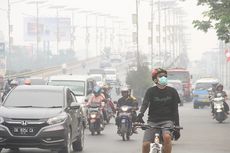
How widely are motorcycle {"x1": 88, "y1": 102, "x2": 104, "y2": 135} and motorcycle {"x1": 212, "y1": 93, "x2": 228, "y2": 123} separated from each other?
7.89 meters

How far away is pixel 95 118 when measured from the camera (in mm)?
25562

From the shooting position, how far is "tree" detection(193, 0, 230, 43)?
105ft

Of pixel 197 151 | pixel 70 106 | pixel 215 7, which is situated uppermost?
pixel 215 7

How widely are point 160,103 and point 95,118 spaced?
42.3 ft

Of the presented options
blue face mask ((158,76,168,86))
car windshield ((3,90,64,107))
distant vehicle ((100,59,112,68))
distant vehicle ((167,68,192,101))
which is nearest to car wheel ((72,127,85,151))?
car windshield ((3,90,64,107))

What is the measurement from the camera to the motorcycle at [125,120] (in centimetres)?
2342

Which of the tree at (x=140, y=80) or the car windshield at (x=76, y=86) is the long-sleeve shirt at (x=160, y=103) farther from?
the tree at (x=140, y=80)

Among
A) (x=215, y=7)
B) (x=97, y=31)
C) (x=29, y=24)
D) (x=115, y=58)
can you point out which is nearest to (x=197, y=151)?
(x=215, y=7)

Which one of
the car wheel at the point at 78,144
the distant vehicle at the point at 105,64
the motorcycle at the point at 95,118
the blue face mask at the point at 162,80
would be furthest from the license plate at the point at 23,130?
the distant vehicle at the point at 105,64

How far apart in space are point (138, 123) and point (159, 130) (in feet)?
1.10

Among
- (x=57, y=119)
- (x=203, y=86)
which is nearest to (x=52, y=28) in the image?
(x=203, y=86)

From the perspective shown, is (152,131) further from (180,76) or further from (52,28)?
(52,28)

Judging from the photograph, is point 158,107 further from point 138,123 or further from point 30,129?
point 30,129

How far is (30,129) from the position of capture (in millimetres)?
16969
